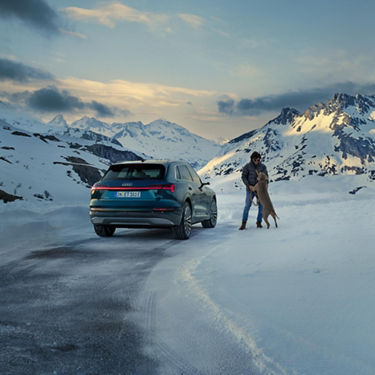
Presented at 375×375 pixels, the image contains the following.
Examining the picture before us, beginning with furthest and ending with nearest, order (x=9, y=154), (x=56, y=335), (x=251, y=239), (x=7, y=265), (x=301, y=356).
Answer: (x=9, y=154) → (x=251, y=239) → (x=7, y=265) → (x=56, y=335) → (x=301, y=356)

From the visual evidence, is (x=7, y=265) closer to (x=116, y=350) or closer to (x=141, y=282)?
(x=141, y=282)

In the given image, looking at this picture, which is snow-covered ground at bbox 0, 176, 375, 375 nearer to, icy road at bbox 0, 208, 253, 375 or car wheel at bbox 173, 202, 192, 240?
icy road at bbox 0, 208, 253, 375

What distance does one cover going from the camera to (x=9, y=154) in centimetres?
2130

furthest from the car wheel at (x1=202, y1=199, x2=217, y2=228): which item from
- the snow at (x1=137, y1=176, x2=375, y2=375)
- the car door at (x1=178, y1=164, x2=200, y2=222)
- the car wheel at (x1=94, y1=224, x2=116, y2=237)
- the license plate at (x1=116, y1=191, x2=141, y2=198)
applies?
the snow at (x1=137, y1=176, x2=375, y2=375)

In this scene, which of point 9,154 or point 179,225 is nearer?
point 179,225

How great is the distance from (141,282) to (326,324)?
7.82ft

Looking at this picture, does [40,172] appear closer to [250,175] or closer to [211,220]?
[211,220]

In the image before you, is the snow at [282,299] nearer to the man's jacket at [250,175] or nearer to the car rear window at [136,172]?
the car rear window at [136,172]

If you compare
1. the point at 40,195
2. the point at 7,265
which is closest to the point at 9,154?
the point at 40,195

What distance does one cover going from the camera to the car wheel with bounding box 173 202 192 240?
28.9 feet

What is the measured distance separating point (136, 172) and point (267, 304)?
5.62m

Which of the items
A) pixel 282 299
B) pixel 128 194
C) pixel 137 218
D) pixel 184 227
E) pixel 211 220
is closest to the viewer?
pixel 282 299

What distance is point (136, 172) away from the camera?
8.95 m

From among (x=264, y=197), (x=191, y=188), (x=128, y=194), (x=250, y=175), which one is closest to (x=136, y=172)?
(x=128, y=194)
